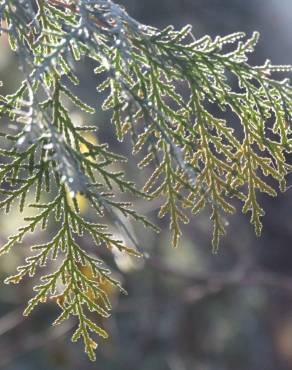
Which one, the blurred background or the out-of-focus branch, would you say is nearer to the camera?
the out-of-focus branch

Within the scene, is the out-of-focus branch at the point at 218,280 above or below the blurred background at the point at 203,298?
below

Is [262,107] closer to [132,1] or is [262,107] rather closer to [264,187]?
[264,187]

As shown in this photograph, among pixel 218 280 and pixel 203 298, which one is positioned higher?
pixel 203 298

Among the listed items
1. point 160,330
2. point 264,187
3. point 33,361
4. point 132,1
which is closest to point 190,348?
point 160,330

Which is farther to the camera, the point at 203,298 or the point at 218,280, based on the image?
the point at 203,298

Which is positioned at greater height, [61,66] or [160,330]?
[160,330]

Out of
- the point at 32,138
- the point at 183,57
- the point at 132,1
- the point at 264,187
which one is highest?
the point at 132,1

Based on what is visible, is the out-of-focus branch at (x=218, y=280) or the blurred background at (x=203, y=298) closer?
the out-of-focus branch at (x=218, y=280)

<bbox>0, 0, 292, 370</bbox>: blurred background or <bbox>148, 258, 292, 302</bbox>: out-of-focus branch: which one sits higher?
<bbox>0, 0, 292, 370</bbox>: blurred background
